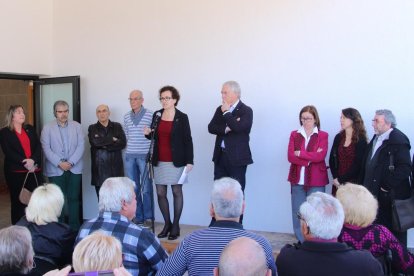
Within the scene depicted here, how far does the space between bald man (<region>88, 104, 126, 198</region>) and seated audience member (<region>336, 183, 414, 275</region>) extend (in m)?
3.68

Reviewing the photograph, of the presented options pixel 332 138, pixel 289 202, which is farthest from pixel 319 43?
pixel 289 202

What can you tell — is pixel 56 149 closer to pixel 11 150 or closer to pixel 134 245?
pixel 11 150

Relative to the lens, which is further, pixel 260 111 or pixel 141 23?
pixel 141 23

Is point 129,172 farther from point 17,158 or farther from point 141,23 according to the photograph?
point 141,23

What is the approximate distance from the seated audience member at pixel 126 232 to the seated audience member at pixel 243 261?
958 millimetres

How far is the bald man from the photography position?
5.68 meters

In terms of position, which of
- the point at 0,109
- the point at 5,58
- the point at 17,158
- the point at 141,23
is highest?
the point at 141,23

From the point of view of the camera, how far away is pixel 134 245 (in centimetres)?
239

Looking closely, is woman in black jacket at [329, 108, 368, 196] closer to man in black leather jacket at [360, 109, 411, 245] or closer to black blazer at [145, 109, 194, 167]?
man in black leather jacket at [360, 109, 411, 245]

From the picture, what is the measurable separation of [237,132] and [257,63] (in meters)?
1.11

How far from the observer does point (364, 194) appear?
257cm

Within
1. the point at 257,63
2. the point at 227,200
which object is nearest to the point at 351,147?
the point at 257,63

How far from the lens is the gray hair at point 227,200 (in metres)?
2.40

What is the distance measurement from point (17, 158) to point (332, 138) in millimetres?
3623
